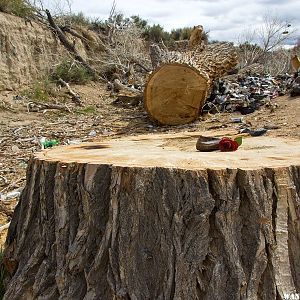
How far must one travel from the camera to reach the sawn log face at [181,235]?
2.00 m

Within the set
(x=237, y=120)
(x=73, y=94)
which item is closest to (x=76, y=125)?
(x=237, y=120)

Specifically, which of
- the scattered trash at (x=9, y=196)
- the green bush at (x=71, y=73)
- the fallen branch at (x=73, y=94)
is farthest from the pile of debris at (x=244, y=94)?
the green bush at (x=71, y=73)

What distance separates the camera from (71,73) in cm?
1155

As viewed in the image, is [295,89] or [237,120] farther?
[295,89]

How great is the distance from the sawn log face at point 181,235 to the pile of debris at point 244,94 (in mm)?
4895

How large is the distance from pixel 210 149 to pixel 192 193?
0.69 m

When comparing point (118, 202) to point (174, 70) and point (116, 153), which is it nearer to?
point (116, 153)

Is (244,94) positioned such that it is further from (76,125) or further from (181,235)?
(181,235)

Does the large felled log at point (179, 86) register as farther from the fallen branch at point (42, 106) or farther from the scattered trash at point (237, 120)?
the fallen branch at point (42, 106)

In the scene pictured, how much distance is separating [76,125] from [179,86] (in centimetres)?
191

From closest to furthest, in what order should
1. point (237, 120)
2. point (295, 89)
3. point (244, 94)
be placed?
1. point (237, 120)
2. point (295, 89)
3. point (244, 94)

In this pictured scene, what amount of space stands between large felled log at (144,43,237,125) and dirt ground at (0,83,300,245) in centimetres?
19

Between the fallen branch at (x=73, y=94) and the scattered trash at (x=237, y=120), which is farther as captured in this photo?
the fallen branch at (x=73, y=94)

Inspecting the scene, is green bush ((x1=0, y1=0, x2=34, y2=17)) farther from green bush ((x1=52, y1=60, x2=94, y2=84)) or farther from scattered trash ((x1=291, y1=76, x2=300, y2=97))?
scattered trash ((x1=291, y1=76, x2=300, y2=97))
